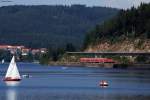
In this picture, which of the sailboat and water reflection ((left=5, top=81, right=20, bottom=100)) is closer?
water reflection ((left=5, top=81, right=20, bottom=100))

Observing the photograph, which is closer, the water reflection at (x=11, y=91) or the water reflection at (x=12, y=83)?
the water reflection at (x=11, y=91)

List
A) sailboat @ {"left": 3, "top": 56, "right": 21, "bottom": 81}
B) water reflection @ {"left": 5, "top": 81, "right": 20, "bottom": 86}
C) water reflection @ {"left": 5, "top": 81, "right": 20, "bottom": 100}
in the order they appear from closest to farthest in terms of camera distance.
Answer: water reflection @ {"left": 5, "top": 81, "right": 20, "bottom": 100} → water reflection @ {"left": 5, "top": 81, "right": 20, "bottom": 86} → sailboat @ {"left": 3, "top": 56, "right": 21, "bottom": 81}

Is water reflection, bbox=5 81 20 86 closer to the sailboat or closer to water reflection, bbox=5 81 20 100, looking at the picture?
water reflection, bbox=5 81 20 100

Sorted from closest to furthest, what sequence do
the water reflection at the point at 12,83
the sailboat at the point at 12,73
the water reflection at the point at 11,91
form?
the water reflection at the point at 11,91
the water reflection at the point at 12,83
the sailboat at the point at 12,73

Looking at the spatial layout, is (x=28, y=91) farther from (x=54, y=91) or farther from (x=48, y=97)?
(x=48, y=97)

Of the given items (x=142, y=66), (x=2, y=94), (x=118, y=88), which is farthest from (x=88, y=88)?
(x=142, y=66)

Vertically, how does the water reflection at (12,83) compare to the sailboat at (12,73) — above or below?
below

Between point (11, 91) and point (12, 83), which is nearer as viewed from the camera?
point (11, 91)

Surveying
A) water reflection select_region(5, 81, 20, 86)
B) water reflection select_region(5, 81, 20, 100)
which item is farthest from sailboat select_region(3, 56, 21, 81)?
water reflection select_region(5, 81, 20, 100)

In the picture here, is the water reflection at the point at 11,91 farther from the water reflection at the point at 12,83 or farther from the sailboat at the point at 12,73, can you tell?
the sailboat at the point at 12,73

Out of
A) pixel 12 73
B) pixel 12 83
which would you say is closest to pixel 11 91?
pixel 12 83

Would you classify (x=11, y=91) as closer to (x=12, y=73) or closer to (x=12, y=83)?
(x=12, y=83)

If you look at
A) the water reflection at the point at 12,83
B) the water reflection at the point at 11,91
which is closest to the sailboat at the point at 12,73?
the water reflection at the point at 12,83

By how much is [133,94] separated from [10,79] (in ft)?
81.0
